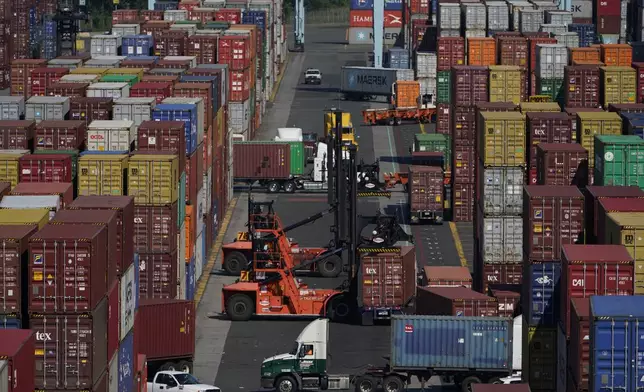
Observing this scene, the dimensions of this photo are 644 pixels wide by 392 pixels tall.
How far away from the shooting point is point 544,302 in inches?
2606

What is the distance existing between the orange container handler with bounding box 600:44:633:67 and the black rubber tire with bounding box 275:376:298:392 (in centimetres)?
5873

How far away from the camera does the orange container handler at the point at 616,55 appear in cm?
12531

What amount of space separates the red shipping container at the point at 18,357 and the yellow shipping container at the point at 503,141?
42837 mm

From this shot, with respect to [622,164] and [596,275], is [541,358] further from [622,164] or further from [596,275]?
[622,164]

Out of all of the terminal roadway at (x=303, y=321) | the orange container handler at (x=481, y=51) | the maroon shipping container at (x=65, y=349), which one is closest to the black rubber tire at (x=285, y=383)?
the terminal roadway at (x=303, y=321)

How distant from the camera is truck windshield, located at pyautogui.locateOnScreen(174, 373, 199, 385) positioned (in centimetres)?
7031

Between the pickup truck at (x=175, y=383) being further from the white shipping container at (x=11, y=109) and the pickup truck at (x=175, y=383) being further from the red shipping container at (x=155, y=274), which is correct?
the white shipping container at (x=11, y=109)

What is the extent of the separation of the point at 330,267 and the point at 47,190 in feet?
95.2

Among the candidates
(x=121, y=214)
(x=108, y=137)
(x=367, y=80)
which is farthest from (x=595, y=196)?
(x=367, y=80)

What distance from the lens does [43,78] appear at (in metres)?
112

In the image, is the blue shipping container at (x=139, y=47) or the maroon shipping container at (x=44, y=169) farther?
the blue shipping container at (x=139, y=47)

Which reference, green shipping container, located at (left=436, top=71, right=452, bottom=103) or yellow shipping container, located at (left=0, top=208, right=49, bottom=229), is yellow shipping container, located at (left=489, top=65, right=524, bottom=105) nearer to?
green shipping container, located at (left=436, top=71, right=452, bottom=103)

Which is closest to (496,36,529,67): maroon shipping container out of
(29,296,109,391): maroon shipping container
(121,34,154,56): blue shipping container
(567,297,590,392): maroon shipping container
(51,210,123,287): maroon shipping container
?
(121,34,154,56): blue shipping container

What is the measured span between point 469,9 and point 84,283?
9509cm
